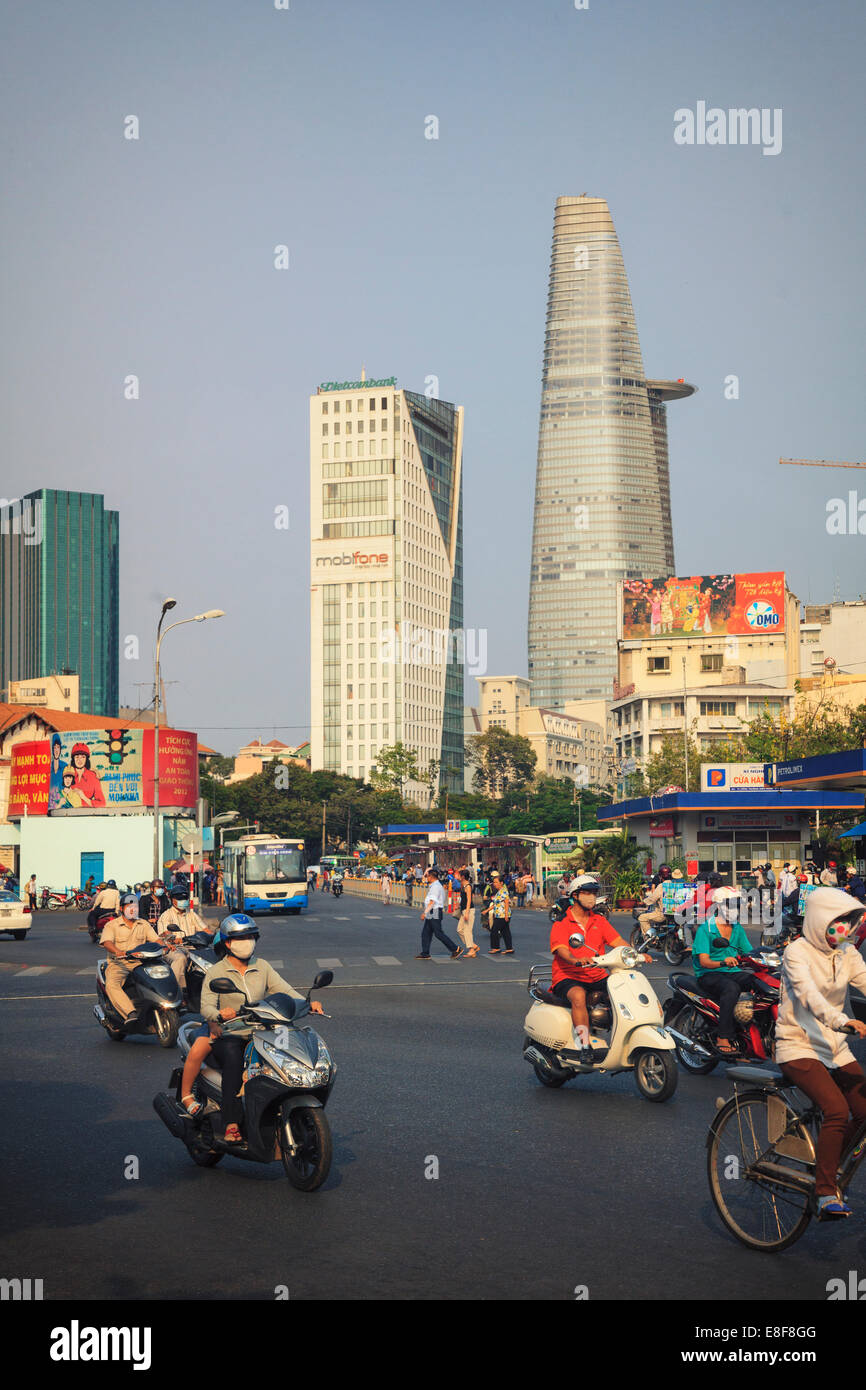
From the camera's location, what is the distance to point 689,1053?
1261cm

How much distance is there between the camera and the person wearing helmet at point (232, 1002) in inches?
323

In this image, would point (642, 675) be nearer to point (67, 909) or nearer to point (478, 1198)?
point (67, 909)

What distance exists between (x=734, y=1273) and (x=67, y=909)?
56.2m

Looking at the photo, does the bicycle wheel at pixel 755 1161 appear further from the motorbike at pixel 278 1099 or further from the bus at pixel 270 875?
the bus at pixel 270 875

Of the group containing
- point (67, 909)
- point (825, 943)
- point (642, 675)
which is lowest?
point (67, 909)

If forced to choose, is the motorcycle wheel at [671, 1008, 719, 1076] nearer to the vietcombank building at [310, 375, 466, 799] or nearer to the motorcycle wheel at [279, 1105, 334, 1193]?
the motorcycle wheel at [279, 1105, 334, 1193]

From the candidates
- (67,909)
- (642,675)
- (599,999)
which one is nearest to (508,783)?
(642,675)

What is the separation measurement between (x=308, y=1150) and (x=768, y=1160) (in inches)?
102

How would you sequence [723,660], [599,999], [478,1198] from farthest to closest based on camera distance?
1. [723,660]
2. [599,999]
3. [478,1198]

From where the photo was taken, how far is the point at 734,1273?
6125mm

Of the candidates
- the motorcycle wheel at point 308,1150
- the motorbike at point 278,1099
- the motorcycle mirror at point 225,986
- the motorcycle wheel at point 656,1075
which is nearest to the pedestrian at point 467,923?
the motorcycle wheel at point 656,1075

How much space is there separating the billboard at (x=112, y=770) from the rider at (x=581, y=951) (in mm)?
57011

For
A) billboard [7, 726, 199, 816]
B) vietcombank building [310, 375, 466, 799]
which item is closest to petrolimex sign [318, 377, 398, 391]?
vietcombank building [310, 375, 466, 799]
